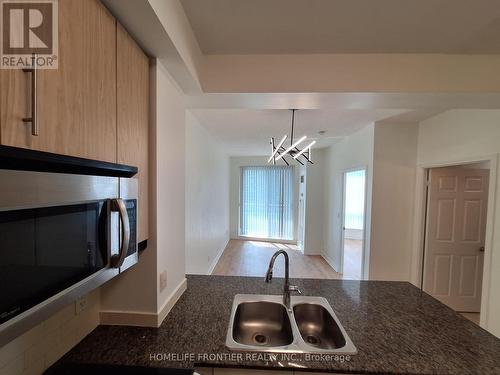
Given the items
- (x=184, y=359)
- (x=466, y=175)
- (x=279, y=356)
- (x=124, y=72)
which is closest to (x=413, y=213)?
(x=466, y=175)

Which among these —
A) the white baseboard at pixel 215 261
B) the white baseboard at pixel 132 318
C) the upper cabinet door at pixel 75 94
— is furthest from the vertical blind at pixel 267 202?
the upper cabinet door at pixel 75 94

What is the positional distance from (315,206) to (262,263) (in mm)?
1881

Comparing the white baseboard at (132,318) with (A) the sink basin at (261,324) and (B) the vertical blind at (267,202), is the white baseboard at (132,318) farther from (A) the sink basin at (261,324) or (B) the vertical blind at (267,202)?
(B) the vertical blind at (267,202)

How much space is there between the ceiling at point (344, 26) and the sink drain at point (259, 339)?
184cm

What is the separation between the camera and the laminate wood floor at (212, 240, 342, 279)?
14.3 ft

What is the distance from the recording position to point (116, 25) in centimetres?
89

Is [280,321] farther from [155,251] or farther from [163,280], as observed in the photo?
[155,251]

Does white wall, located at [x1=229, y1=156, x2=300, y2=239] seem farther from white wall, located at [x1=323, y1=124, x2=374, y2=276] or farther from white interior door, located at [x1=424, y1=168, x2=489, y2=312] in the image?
white interior door, located at [x1=424, y1=168, x2=489, y2=312]

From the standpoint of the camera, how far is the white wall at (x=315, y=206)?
5.50 metres

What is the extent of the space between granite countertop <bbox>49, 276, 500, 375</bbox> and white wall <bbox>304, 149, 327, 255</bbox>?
12.9 feet

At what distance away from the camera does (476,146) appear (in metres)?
2.32

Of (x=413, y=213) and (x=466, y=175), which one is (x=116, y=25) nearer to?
(x=413, y=213)

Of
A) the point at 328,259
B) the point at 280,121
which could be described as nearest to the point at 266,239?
the point at 328,259

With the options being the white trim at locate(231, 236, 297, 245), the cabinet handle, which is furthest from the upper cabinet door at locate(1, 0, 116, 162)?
the white trim at locate(231, 236, 297, 245)
